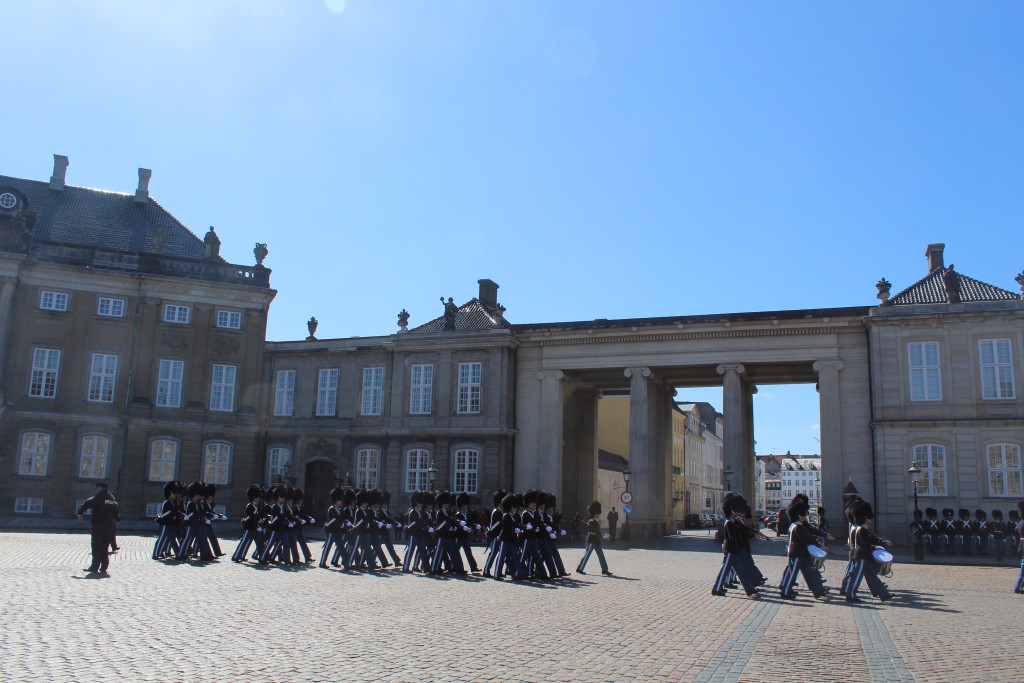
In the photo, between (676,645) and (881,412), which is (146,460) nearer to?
(881,412)

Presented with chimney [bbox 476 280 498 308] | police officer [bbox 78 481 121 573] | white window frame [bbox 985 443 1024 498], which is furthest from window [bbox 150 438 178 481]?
white window frame [bbox 985 443 1024 498]

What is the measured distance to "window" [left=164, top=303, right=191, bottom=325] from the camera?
40938 millimetres

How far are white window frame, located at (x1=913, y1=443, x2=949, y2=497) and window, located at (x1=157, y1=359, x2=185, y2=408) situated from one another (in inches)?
1206

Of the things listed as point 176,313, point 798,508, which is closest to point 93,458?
point 176,313

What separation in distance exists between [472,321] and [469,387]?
11.0 feet

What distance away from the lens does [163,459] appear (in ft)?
132

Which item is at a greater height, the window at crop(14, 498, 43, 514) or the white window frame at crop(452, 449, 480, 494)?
the white window frame at crop(452, 449, 480, 494)

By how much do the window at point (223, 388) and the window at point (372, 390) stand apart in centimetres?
589

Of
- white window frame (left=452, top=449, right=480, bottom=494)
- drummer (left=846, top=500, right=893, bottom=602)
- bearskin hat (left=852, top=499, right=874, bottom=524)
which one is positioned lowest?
drummer (left=846, top=500, right=893, bottom=602)

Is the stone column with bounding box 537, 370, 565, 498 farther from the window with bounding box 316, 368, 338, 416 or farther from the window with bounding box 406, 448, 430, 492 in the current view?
the window with bounding box 316, 368, 338, 416

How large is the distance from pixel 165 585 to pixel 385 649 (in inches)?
294

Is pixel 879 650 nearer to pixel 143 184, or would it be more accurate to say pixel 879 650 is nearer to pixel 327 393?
pixel 327 393

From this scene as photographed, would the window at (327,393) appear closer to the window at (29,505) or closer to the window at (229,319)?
the window at (229,319)

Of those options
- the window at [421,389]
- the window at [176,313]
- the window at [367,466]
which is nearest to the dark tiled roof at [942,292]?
the window at [421,389]
